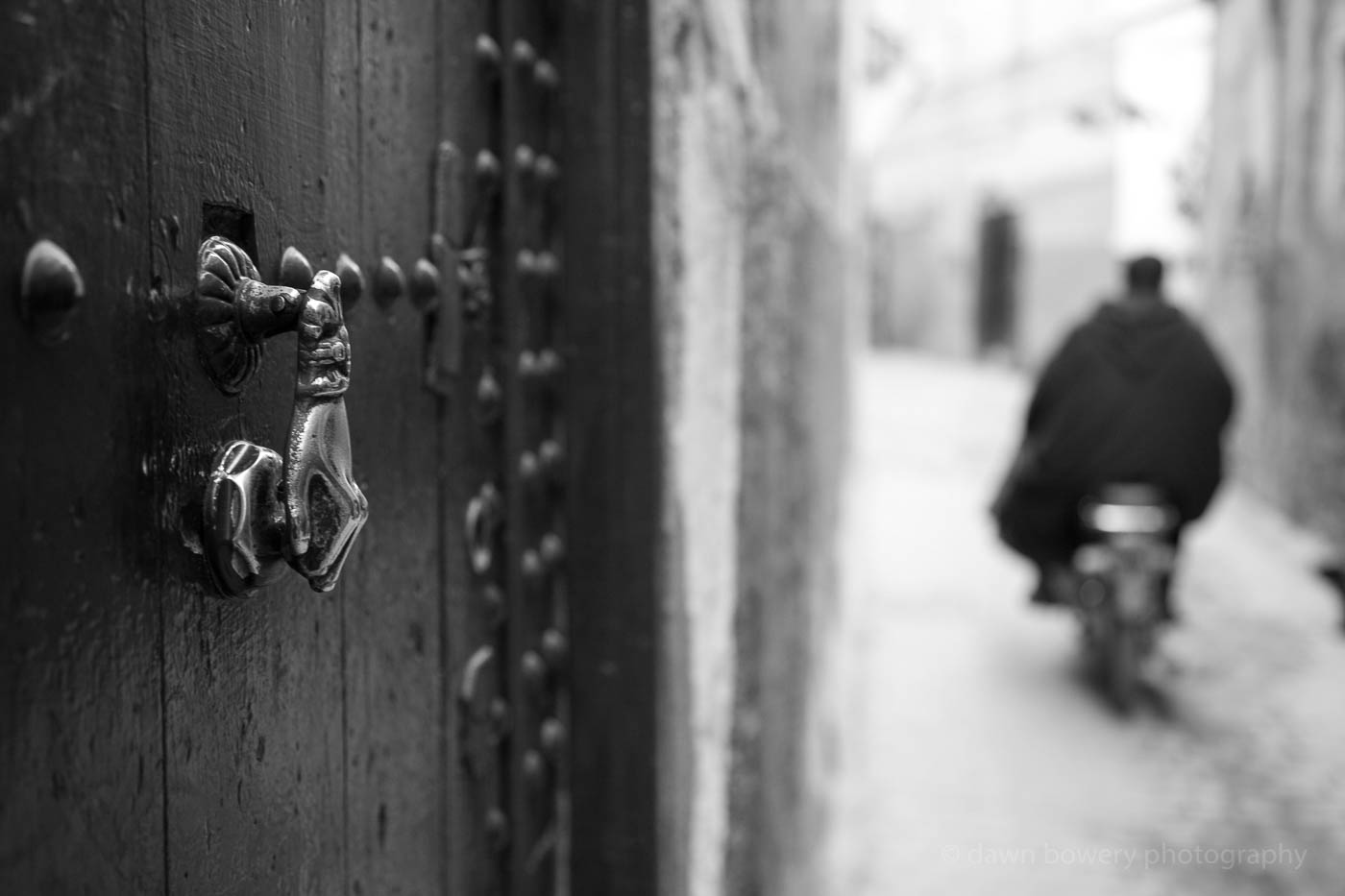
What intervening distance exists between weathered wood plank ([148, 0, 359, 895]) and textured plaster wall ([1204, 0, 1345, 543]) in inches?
287

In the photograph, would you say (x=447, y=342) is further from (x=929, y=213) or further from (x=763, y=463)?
(x=929, y=213)

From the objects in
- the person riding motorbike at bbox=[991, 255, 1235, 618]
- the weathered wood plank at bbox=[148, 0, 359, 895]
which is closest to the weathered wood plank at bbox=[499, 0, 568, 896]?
the weathered wood plank at bbox=[148, 0, 359, 895]

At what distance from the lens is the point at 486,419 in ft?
4.09

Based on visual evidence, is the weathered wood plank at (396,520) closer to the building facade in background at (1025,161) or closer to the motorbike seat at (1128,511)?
the motorbike seat at (1128,511)

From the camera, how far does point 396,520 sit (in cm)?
101

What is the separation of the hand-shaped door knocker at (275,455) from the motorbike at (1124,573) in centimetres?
462

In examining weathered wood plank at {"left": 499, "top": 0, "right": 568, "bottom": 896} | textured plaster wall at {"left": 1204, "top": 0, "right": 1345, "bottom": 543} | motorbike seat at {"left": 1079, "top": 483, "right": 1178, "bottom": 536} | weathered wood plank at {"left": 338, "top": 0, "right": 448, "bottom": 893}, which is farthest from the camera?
textured plaster wall at {"left": 1204, "top": 0, "right": 1345, "bottom": 543}

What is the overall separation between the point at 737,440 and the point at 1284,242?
25.2 ft

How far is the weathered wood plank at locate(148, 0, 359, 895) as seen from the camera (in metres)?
0.66

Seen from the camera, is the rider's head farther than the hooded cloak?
Yes

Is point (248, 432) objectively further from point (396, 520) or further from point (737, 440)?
point (737, 440)

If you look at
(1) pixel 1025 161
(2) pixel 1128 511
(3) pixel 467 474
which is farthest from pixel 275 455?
(1) pixel 1025 161

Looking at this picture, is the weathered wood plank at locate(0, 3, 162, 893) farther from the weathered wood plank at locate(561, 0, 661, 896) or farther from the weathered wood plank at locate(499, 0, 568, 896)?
the weathered wood plank at locate(561, 0, 661, 896)

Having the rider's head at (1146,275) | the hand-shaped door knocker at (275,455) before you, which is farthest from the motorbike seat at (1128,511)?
the hand-shaped door knocker at (275,455)
